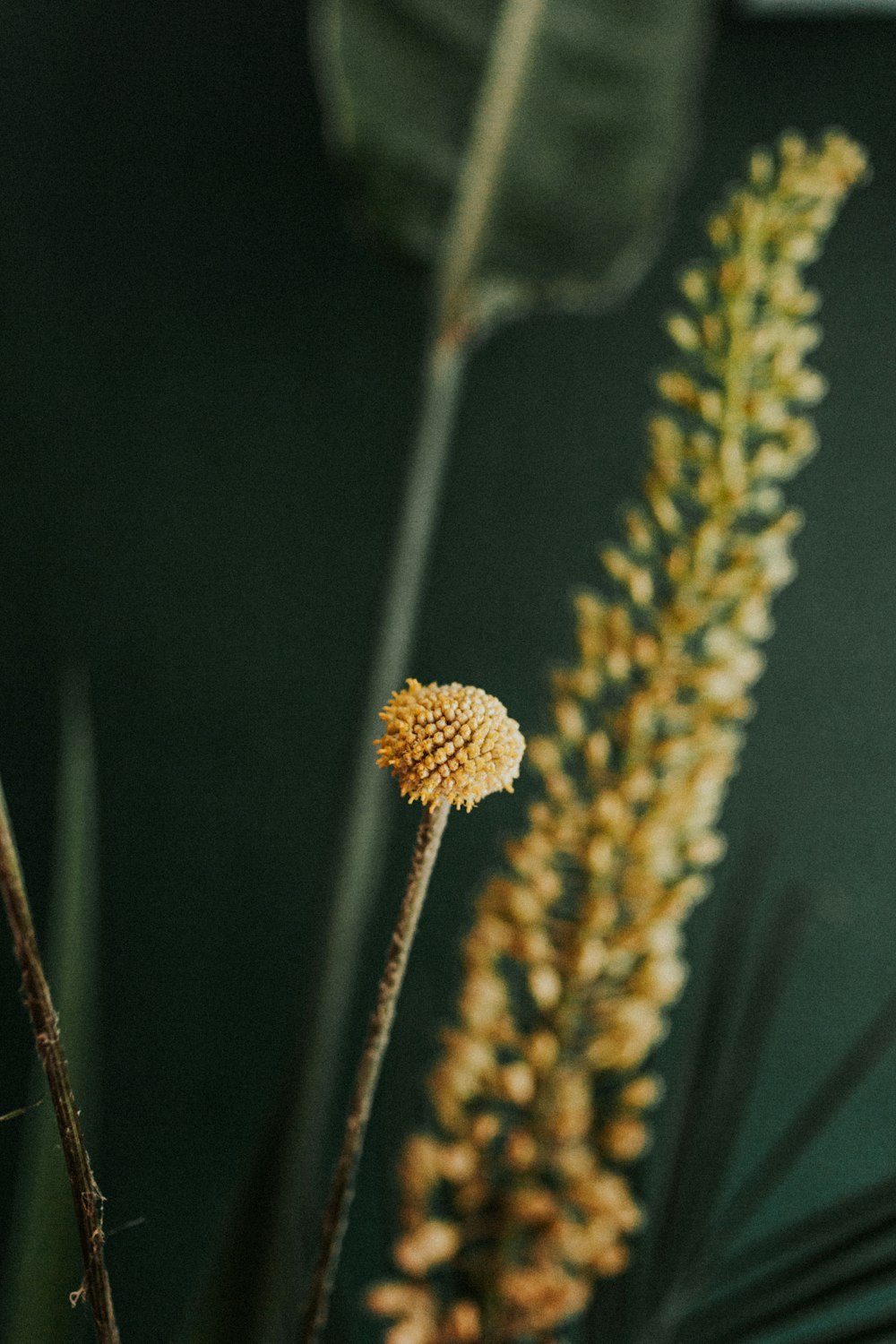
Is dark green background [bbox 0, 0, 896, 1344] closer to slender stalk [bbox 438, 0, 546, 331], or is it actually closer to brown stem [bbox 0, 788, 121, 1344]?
slender stalk [bbox 438, 0, 546, 331]

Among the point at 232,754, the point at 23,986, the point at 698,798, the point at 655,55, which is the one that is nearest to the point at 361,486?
the point at 232,754

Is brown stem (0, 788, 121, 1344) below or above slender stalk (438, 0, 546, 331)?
below

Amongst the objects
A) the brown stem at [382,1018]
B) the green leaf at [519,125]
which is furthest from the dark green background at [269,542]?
the brown stem at [382,1018]

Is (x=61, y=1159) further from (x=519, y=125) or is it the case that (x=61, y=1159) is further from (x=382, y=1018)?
(x=519, y=125)

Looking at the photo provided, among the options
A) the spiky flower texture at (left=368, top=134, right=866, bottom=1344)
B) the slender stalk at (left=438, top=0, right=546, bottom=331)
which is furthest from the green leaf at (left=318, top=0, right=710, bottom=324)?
the spiky flower texture at (left=368, top=134, right=866, bottom=1344)

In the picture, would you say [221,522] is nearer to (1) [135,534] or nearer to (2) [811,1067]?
(1) [135,534]
